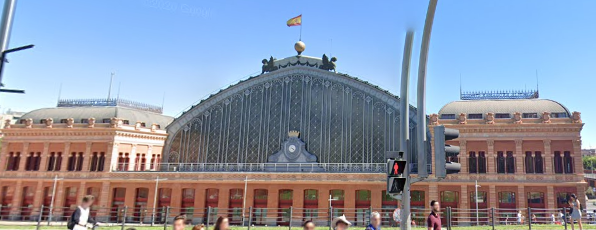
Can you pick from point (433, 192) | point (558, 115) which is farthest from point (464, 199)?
point (558, 115)

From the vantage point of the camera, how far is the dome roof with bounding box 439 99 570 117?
40.6 m

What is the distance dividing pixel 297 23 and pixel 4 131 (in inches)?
1490

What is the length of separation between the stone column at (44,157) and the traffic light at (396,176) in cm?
4970

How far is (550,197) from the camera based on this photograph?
3675 centimetres

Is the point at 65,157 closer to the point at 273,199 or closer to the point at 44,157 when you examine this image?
the point at 44,157

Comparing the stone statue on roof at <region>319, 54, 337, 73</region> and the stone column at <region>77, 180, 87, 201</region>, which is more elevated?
the stone statue on roof at <region>319, 54, 337, 73</region>

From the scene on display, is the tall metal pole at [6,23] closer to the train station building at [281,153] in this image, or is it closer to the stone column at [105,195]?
the train station building at [281,153]

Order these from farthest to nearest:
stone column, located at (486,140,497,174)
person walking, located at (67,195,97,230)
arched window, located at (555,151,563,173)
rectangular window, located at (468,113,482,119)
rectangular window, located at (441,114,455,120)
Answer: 1. rectangular window, located at (441,114,455,120)
2. rectangular window, located at (468,113,482,119)
3. stone column, located at (486,140,497,174)
4. arched window, located at (555,151,563,173)
5. person walking, located at (67,195,97,230)

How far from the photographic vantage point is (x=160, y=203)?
4478 centimetres

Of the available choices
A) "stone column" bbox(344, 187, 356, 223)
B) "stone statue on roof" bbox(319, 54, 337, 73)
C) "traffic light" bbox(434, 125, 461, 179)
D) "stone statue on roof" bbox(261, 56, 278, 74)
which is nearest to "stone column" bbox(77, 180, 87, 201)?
"stone statue on roof" bbox(261, 56, 278, 74)

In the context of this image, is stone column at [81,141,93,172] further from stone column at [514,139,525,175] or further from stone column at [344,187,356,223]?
stone column at [514,139,525,175]

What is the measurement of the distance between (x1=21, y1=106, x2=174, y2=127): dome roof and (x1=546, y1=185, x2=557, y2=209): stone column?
43.9 meters

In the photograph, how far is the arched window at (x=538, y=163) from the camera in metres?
37.9

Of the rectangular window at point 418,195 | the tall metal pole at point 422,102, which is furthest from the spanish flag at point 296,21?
the tall metal pole at point 422,102
